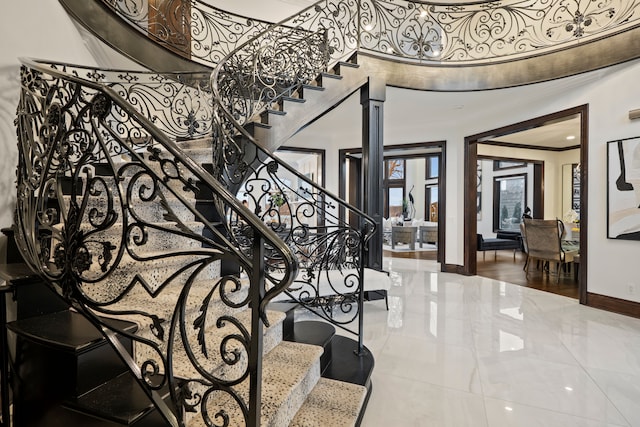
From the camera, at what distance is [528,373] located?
2326mm

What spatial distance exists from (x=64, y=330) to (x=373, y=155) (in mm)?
3445

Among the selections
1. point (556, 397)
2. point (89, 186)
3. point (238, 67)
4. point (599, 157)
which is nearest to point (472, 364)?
point (556, 397)

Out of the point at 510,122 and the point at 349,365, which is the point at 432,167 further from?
the point at 349,365

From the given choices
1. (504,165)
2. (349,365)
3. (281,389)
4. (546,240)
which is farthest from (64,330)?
(504,165)

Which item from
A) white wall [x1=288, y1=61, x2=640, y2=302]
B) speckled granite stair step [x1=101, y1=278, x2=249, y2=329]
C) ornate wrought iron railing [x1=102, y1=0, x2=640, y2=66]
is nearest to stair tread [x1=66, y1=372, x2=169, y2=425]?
speckled granite stair step [x1=101, y1=278, x2=249, y2=329]

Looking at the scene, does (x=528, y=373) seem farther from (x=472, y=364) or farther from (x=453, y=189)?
(x=453, y=189)

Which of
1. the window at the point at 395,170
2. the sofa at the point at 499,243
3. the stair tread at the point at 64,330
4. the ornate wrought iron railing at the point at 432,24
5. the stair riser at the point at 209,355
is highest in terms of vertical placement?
the ornate wrought iron railing at the point at 432,24

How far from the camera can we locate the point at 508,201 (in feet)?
32.8

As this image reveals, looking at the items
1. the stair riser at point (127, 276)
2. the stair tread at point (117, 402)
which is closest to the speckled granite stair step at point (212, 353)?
the stair tread at point (117, 402)

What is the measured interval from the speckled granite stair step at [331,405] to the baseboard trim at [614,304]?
375cm

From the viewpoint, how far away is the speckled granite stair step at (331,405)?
1541 millimetres

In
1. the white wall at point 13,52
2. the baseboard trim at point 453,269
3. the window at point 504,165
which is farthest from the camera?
the window at point 504,165

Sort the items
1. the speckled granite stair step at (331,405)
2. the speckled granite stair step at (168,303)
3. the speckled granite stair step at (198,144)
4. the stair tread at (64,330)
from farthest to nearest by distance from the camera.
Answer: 1. the speckled granite stair step at (198,144)
2. the speckled granite stair step at (331,405)
3. the speckled granite stair step at (168,303)
4. the stair tread at (64,330)

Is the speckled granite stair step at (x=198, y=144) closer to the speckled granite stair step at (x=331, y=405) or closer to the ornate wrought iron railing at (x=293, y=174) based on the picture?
the ornate wrought iron railing at (x=293, y=174)
